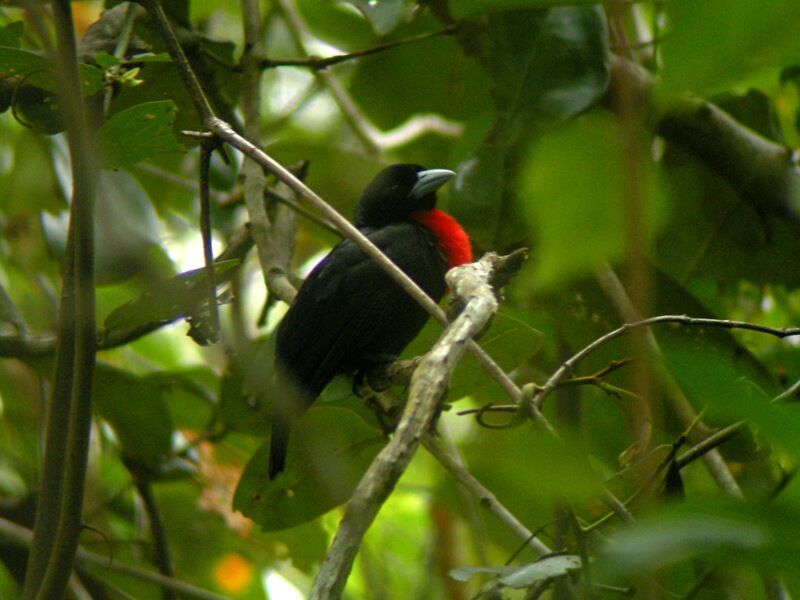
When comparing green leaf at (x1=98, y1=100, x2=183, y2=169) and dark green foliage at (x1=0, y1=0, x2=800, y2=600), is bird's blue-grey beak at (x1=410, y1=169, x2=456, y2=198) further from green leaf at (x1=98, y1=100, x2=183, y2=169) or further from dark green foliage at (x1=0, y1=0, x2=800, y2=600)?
green leaf at (x1=98, y1=100, x2=183, y2=169)

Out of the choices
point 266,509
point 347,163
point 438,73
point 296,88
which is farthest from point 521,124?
point 296,88

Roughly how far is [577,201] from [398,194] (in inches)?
127

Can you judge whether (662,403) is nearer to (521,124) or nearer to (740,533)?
(521,124)

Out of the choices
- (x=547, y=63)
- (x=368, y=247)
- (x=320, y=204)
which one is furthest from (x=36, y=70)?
(x=547, y=63)

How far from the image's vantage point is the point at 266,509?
2.61 metres

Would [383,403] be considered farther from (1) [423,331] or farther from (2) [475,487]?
(2) [475,487]

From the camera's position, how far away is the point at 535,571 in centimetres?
155

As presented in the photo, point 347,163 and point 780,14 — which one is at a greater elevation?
point 780,14

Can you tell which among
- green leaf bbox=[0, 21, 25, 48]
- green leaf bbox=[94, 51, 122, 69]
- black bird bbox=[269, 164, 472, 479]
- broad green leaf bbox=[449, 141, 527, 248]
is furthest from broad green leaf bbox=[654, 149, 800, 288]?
green leaf bbox=[0, 21, 25, 48]

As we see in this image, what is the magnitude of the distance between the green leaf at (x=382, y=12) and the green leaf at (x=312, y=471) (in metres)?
1.01

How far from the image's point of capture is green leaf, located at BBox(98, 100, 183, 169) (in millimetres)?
1936

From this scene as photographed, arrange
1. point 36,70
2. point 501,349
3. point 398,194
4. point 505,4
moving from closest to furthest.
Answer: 1. point 505,4
2. point 36,70
3. point 501,349
4. point 398,194

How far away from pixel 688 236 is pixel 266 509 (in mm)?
1463

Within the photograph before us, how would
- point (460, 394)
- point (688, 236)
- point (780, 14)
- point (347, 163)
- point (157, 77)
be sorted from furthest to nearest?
1. point (347, 163)
2. point (688, 236)
3. point (157, 77)
4. point (460, 394)
5. point (780, 14)
